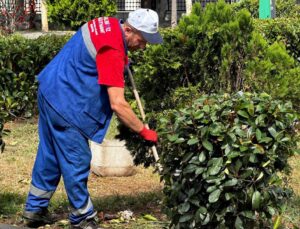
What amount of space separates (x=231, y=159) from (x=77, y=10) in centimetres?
1854

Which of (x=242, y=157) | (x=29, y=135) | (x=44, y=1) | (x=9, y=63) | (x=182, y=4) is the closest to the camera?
(x=242, y=157)

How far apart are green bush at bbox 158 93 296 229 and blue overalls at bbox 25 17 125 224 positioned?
0.82 metres

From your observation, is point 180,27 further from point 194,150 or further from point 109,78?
point 194,150

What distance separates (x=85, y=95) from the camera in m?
5.13

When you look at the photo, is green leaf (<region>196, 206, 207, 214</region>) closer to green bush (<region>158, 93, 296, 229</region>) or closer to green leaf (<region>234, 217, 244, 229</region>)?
green bush (<region>158, 93, 296, 229</region>)

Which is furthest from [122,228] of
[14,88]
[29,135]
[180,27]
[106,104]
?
[14,88]

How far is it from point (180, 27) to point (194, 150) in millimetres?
2088

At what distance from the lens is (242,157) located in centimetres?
430

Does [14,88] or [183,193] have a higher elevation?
[183,193]

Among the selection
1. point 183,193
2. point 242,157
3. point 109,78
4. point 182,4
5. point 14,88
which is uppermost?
point 109,78

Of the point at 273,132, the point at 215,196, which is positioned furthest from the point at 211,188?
the point at 273,132

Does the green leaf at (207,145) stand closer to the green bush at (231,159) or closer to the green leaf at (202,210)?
the green bush at (231,159)

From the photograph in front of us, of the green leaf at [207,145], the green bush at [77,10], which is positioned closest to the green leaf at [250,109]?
the green leaf at [207,145]

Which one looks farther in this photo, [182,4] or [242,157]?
[182,4]
